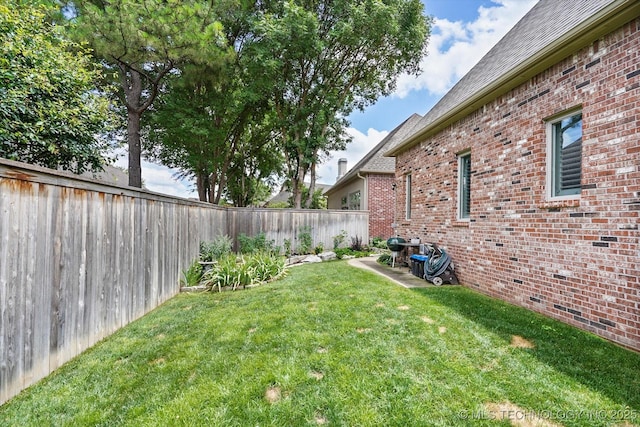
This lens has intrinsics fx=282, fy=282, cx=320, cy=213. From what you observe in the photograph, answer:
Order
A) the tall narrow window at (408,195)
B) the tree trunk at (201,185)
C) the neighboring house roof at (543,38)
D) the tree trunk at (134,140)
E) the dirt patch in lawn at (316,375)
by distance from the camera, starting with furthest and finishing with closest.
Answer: the tree trunk at (201,185), the tree trunk at (134,140), the tall narrow window at (408,195), the neighboring house roof at (543,38), the dirt patch in lawn at (316,375)

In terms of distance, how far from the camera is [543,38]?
14.9 ft

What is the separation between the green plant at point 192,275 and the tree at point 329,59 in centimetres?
753

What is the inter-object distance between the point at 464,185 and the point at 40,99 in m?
7.75

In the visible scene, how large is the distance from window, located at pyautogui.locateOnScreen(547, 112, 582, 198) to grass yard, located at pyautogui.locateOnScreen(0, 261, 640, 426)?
1878 mm

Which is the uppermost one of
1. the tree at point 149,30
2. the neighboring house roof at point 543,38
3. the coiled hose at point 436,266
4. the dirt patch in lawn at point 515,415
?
the tree at point 149,30

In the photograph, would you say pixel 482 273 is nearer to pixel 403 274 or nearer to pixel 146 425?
pixel 403 274

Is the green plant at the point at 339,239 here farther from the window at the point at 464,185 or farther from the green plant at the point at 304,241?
the window at the point at 464,185

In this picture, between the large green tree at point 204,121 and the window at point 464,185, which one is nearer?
the window at point 464,185

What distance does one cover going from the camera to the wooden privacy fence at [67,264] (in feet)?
7.44

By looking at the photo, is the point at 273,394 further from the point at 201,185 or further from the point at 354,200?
the point at 201,185

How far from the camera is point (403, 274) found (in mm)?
7039

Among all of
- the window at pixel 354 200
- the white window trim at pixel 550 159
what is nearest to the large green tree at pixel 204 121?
the window at pixel 354 200

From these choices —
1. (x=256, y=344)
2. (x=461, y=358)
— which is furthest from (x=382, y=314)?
(x=256, y=344)

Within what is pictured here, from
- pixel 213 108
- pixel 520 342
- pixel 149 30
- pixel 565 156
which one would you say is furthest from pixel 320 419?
pixel 213 108
